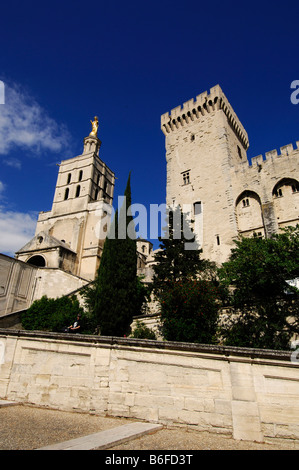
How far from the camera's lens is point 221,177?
2505 centimetres

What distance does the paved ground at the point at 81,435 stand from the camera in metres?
4.12

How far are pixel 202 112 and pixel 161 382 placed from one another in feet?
→ 94.7

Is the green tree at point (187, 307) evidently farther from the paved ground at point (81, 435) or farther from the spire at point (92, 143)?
the spire at point (92, 143)

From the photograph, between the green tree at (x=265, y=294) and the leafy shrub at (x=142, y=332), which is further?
the leafy shrub at (x=142, y=332)

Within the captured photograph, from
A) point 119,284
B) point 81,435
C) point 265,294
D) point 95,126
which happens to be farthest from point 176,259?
point 95,126

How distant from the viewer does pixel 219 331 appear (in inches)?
571

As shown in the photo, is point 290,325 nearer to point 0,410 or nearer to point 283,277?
point 283,277

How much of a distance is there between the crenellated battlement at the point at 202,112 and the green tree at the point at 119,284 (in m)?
15.7

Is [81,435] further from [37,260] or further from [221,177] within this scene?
[37,260]

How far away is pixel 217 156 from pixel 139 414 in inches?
961

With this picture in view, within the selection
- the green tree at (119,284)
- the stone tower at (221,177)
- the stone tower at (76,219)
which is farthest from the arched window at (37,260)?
the stone tower at (221,177)

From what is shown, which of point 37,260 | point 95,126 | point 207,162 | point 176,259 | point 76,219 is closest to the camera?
point 176,259

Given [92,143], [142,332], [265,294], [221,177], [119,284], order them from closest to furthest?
[265,294]
[142,332]
[119,284]
[221,177]
[92,143]
